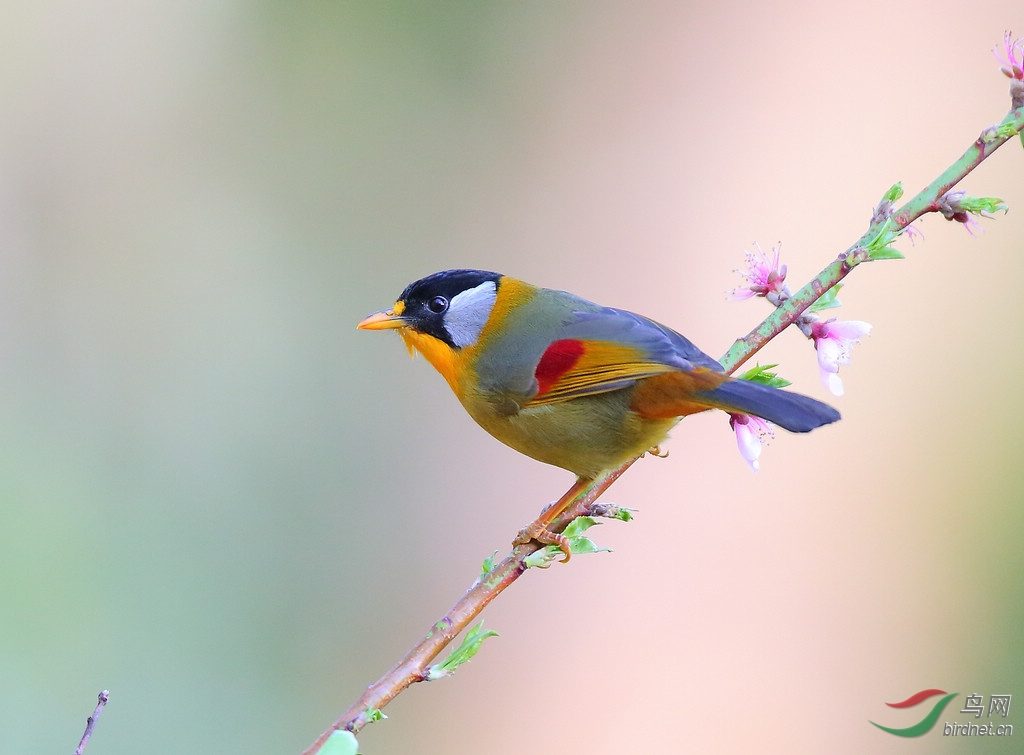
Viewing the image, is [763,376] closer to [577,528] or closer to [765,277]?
[765,277]

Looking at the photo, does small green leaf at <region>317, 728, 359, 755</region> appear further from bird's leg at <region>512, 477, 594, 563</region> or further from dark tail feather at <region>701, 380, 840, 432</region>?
dark tail feather at <region>701, 380, 840, 432</region>

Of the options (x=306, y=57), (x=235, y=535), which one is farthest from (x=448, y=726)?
(x=306, y=57)

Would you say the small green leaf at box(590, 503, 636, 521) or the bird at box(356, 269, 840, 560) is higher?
the bird at box(356, 269, 840, 560)

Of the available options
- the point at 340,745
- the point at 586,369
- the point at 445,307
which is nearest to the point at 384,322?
the point at 445,307

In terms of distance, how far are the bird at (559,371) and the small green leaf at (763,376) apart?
30mm

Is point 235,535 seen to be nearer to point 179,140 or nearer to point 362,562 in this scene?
point 362,562

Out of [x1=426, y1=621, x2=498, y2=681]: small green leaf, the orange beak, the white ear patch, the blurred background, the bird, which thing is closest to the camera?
[x1=426, y1=621, x2=498, y2=681]: small green leaf

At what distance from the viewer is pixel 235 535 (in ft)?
17.7

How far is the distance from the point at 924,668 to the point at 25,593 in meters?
4.34

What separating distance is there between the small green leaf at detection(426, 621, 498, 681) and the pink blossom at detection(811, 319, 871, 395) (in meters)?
1.09

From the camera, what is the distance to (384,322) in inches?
130

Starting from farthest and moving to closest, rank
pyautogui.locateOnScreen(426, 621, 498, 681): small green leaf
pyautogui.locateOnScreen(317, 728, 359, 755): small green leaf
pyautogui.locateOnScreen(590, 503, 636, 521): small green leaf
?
1. pyautogui.locateOnScreen(590, 503, 636, 521): small green leaf
2. pyautogui.locateOnScreen(426, 621, 498, 681): small green leaf
3. pyautogui.locateOnScreen(317, 728, 359, 755): small green leaf

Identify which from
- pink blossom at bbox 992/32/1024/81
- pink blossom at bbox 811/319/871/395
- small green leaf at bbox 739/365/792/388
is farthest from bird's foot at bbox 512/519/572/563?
pink blossom at bbox 992/32/1024/81

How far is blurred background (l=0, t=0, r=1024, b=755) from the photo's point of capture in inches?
200
